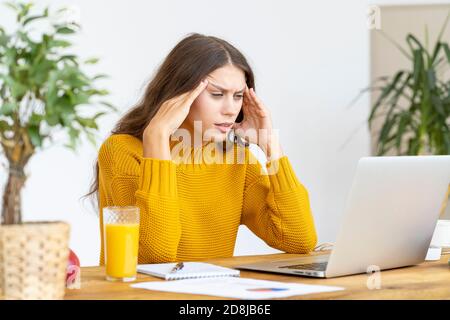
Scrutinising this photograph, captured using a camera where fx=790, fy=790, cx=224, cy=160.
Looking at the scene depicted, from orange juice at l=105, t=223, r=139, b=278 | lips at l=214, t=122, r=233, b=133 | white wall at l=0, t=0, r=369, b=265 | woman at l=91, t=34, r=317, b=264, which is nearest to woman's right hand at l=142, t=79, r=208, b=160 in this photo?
woman at l=91, t=34, r=317, b=264

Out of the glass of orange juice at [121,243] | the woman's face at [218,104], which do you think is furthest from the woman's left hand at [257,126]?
the glass of orange juice at [121,243]

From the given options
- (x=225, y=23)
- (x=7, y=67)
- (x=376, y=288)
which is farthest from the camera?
(x=225, y=23)

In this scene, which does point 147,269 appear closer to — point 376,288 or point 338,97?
point 376,288

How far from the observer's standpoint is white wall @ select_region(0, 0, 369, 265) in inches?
157

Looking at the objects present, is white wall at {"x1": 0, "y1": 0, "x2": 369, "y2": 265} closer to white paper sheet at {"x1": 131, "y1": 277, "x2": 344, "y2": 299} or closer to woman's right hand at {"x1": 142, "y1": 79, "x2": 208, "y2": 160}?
woman's right hand at {"x1": 142, "y1": 79, "x2": 208, "y2": 160}

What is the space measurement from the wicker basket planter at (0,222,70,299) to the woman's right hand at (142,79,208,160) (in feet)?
2.75

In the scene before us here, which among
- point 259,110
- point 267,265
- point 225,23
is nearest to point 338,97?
point 225,23

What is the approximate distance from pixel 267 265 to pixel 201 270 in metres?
0.20

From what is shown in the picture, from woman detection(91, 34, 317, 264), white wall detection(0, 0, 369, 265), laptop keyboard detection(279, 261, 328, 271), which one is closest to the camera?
laptop keyboard detection(279, 261, 328, 271)

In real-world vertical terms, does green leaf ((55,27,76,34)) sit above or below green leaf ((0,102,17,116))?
above

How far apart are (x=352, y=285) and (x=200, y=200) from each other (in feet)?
3.00

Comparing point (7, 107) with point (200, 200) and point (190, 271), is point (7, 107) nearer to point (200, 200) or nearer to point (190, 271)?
point (190, 271)

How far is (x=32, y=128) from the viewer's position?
125 centimetres

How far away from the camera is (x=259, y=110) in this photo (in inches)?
98.0
